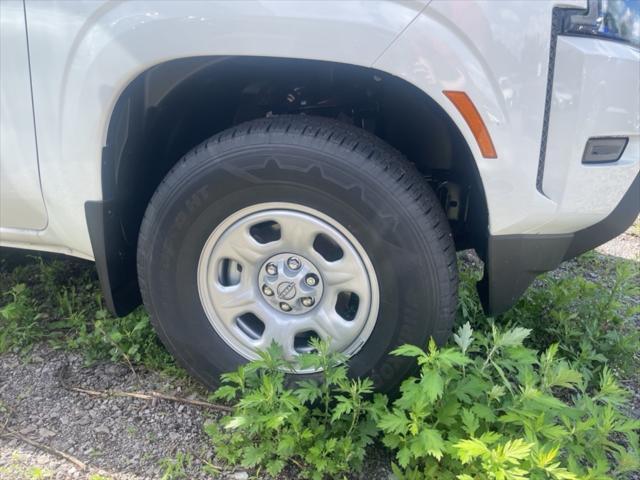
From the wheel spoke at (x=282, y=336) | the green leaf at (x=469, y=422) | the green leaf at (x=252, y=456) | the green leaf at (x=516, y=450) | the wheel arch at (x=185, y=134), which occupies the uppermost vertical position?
the wheel arch at (x=185, y=134)

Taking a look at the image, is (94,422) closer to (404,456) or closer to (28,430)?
(28,430)

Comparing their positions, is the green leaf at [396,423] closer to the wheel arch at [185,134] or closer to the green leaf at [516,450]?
the green leaf at [516,450]

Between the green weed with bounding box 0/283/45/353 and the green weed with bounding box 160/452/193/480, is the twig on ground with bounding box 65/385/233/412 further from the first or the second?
the green weed with bounding box 0/283/45/353

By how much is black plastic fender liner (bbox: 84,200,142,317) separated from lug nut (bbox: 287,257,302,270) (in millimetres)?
669

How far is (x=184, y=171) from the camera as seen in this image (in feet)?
6.09

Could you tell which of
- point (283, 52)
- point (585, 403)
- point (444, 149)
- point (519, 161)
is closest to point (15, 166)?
point (283, 52)

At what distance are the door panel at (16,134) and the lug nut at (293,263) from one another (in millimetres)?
948

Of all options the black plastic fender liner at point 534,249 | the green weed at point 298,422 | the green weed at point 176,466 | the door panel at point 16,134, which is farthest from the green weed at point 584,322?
the door panel at point 16,134

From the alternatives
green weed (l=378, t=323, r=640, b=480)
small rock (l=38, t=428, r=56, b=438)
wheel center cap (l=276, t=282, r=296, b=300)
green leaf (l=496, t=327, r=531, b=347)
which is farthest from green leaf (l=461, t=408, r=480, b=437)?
small rock (l=38, t=428, r=56, b=438)

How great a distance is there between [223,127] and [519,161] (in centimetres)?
123

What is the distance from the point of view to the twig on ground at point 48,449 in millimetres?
1849

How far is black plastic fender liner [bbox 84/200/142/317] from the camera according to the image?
6.39 feet

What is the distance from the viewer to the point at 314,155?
5.68ft

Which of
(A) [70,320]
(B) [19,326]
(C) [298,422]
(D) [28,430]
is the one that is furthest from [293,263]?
(B) [19,326]
